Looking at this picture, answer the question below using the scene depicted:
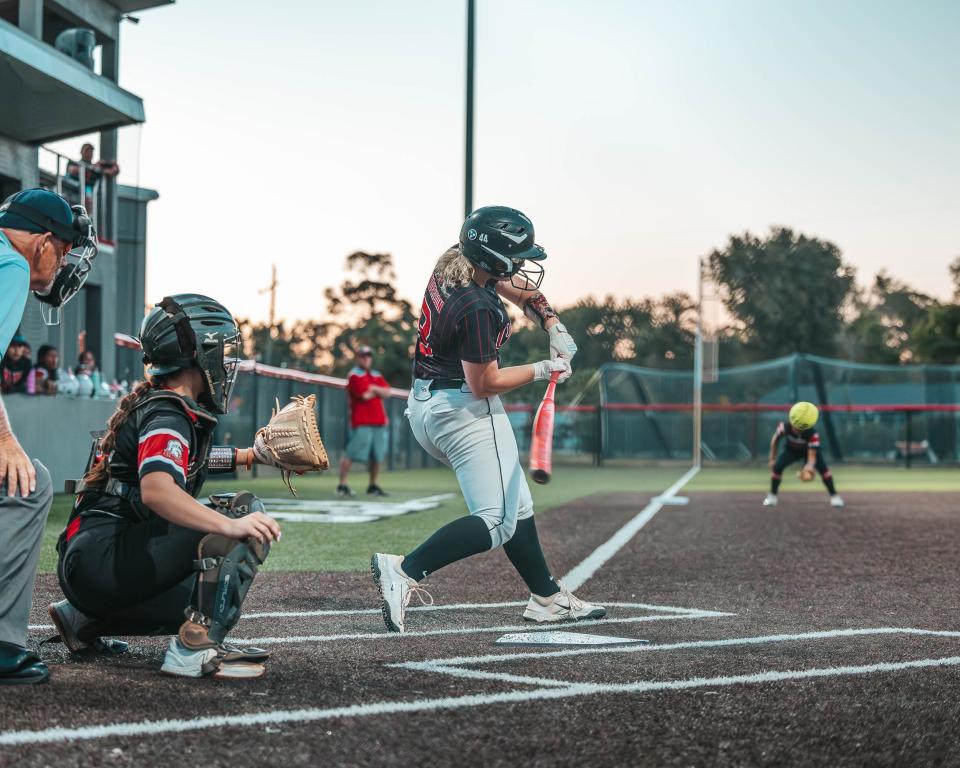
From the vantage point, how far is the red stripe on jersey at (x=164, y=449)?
3.88 m

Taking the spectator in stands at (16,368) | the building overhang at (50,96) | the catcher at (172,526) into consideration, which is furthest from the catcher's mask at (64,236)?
the building overhang at (50,96)

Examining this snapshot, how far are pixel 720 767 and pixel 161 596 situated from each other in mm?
2174

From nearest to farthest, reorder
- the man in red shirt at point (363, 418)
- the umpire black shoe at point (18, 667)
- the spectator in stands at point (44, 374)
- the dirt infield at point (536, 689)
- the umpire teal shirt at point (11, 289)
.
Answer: the dirt infield at point (536, 689), the umpire teal shirt at point (11, 289), the umpire black shoe at point (18, 667), the spectator in stands at point (44, 374), the man in red shirt at point (363, 418)

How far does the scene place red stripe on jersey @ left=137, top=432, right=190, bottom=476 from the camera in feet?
12.7

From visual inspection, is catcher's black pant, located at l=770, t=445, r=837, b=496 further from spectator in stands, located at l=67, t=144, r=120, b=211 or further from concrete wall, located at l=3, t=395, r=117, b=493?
spectator in stands, located at l=67, t=144, r=120, b=211

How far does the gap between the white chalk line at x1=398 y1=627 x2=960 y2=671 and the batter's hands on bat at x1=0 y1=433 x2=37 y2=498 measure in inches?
58.8

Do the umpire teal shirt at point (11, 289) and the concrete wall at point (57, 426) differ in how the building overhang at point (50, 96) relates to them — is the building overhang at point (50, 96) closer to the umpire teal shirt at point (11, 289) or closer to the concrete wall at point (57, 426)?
the concrete wall at point (57, 426)

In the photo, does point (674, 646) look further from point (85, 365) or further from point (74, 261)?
point (85, 365)

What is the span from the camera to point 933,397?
39500mm

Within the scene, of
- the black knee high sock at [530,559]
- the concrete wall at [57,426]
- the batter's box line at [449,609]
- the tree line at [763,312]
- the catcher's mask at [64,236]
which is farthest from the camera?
the tree line at [763,312]

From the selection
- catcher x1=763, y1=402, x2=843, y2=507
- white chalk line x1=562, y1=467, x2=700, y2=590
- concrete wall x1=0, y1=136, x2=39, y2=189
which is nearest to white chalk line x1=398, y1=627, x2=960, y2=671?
white chalk line x1=562, y1=467, x2=700, y2=590

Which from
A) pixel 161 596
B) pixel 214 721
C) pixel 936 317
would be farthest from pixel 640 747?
pixel 936 317

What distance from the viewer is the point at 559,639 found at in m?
5.19

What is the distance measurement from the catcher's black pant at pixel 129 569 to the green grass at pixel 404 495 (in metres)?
A: 4.05
